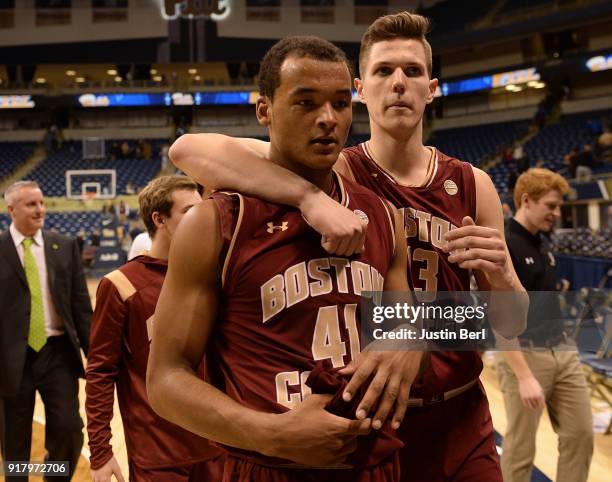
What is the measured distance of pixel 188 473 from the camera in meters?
2.60

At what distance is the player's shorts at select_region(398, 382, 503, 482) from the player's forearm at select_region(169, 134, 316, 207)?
2.97 feet

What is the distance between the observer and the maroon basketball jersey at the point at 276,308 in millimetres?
1402

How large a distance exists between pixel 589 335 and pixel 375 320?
247cm

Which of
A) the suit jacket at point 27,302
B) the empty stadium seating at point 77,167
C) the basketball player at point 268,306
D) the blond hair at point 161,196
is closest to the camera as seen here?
the basketball player at point 268,306

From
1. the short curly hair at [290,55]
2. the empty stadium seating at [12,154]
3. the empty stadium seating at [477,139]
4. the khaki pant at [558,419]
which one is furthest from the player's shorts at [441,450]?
the empty stadium seating at [12,154]

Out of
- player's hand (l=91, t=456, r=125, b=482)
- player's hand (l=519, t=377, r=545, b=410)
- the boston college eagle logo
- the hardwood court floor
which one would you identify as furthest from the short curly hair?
the boston college eagle logo

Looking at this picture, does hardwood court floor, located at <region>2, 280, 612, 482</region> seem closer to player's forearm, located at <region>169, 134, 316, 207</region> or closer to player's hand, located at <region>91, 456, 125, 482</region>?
player's hand, located at <region>91, 456, 125, 482</region>

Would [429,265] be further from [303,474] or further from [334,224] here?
[303,474]

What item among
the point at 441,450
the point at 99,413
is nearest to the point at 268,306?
the point at 441,450

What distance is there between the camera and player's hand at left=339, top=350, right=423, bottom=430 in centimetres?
128

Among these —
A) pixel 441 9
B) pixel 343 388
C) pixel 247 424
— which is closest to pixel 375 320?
pixel 343 388

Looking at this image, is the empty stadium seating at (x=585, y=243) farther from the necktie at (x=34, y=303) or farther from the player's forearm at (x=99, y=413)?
the player's forearm at (x=99, y=413)

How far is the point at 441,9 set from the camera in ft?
82.9

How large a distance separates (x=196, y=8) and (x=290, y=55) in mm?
26593
